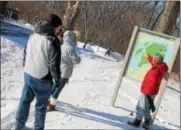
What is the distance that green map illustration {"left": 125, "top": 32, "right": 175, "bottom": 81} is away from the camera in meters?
9.13

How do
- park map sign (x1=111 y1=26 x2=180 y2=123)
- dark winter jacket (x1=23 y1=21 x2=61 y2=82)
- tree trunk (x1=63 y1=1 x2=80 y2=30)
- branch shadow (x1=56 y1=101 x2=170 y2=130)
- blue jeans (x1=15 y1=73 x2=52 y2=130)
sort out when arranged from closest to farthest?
dark winter jacket (x1=23 y1=21 x2=61 y2=82) → blue jeans (x1=15 y1=73 x2=52 y2=130) → branch shadow (x1=56 y1=101 x2=170 y2=130) → park map sign (x1=111 y1=26 x2=180 y2=123) → tree trunk (x1=63 y1=1 x2=80 y2=30)

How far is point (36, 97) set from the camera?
232 inches

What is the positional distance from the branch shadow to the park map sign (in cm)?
99

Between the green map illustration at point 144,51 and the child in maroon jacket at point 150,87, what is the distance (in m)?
1.06

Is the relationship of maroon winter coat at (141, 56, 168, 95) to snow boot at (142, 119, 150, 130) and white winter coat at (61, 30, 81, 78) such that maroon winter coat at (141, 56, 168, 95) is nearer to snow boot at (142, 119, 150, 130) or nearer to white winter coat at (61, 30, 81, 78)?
snow boot at (142, 119, 150, 130)

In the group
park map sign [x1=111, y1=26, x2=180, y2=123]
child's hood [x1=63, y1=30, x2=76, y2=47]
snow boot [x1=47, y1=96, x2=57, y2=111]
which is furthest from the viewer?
park map sign [x1=111, y1=26, x2=180, y2=123]

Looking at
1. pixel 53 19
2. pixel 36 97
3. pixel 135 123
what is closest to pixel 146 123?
pixel 135 123

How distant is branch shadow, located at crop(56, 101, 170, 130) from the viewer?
7.86 metres

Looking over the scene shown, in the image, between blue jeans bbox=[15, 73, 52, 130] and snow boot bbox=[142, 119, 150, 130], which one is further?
snow boot bbox=[142, 119, 150, 130]

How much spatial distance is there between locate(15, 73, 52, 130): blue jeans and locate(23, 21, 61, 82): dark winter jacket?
0.32 ft

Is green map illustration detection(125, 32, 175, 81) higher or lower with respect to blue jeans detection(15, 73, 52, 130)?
higher

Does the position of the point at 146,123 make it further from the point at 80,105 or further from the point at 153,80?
the point at 80,105

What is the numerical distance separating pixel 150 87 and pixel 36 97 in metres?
2.75

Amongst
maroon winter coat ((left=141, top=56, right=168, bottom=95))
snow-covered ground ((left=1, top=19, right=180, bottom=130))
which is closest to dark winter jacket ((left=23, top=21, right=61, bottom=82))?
snow-covered ground ((left=1, top=19, right=180, bottom=130))
